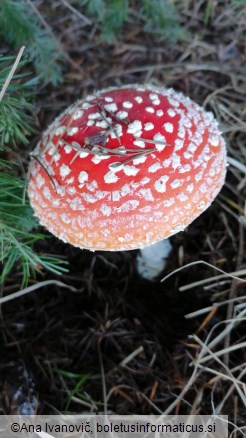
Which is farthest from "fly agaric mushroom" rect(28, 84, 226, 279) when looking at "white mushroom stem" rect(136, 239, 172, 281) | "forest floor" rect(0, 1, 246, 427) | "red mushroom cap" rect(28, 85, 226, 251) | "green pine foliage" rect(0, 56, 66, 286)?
"white mushroom stem" rect(136, 239, 172, 281)

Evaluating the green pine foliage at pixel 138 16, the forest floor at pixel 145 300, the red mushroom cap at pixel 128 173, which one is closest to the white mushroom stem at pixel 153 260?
the forest floor at pixel 145 300

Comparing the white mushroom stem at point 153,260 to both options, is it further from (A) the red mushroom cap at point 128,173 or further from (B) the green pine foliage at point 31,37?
(B) the green pine foliage at point 31,37

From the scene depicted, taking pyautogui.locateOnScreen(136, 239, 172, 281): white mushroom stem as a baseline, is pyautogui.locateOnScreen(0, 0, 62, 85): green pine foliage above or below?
above

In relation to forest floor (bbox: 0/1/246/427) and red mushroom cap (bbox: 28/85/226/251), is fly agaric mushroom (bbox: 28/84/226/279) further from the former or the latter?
forest floor (bbox: 0/1/246/427)

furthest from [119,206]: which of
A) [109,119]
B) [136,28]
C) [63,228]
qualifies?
[136,28]

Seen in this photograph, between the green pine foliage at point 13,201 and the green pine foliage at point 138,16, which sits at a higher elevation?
the green pine foliage at point 138,16
